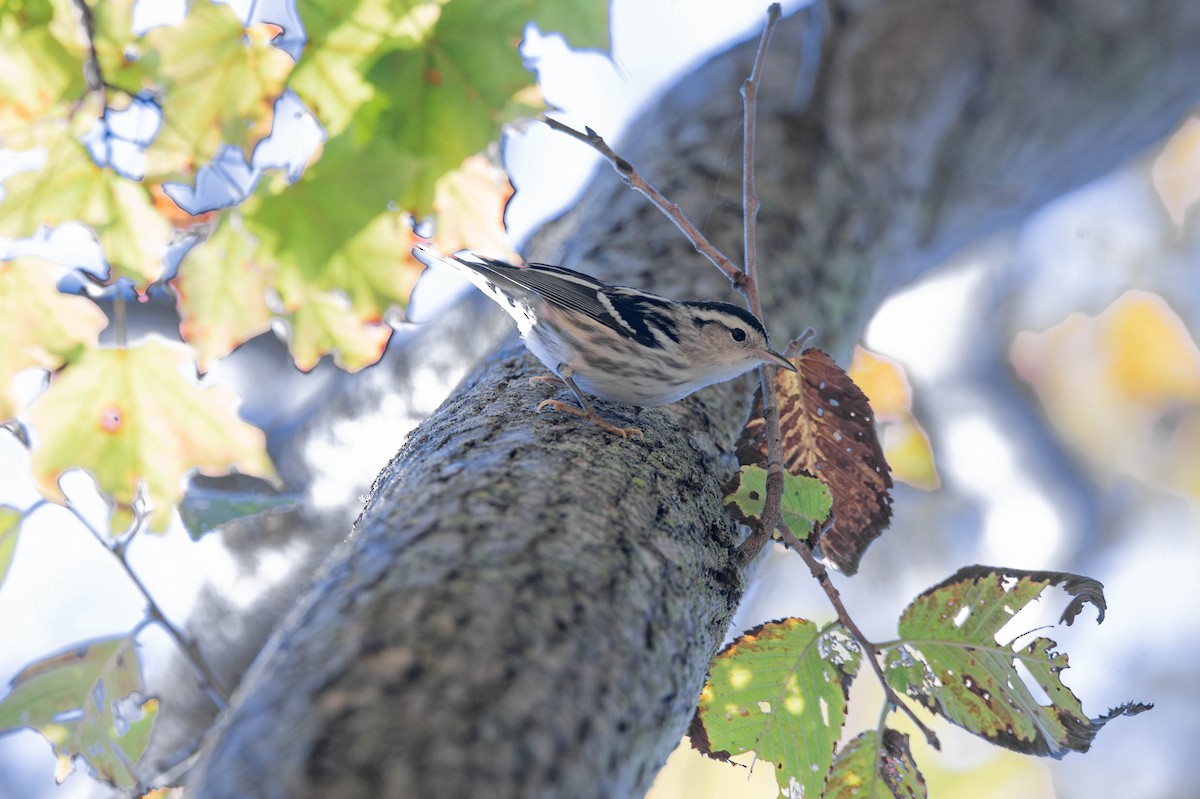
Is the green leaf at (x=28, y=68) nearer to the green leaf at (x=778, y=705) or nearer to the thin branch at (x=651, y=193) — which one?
the thin branch at (x=651, y=193)

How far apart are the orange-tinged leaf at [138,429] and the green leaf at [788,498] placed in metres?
1.31

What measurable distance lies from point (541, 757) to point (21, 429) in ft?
5.86

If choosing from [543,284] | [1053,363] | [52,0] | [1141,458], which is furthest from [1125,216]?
[52,0]

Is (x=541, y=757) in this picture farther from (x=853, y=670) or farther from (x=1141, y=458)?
(x=1141, y=458)

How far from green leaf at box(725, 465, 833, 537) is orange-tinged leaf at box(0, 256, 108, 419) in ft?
5.03

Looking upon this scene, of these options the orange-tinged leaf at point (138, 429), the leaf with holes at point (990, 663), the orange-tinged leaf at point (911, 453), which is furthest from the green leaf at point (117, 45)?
the orange-tinged leaf at point (911, 453)

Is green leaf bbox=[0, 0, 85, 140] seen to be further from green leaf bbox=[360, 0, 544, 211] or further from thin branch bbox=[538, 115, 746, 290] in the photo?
thin branch bbox=[538, 115, 746, 290]

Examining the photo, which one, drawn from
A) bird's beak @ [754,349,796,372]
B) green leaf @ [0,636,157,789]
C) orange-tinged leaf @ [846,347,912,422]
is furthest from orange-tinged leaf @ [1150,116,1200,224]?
green leaf @ [0,636,157,789]

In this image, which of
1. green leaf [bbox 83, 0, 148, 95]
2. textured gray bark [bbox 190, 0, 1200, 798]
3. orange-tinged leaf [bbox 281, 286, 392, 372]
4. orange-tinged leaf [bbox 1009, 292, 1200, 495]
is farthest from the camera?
orange-tinged leaf [bbox 1009, 292, 1200, 495]

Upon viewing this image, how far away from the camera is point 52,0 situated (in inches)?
76.8

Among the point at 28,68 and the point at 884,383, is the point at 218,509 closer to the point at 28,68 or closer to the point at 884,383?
the point at 28,68

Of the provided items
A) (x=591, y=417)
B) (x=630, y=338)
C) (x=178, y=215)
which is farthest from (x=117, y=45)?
(x=591, y=417)

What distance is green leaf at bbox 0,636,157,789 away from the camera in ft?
5.67

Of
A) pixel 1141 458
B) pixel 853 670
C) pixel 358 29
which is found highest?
pixel 358 29
